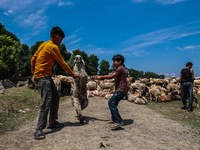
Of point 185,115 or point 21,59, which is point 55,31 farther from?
point 21,59

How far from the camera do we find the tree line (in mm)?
18812

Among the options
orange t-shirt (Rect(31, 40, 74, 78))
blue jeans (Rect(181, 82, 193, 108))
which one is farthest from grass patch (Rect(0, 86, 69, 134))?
blue jeans (Rect(181, 82, 193, 108))

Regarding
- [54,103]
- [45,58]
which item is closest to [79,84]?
[54,103]

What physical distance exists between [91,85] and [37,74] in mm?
8509

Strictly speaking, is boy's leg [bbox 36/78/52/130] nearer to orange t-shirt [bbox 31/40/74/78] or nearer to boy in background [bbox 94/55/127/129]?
orange t-shirt [bbox 31/40/74/78]

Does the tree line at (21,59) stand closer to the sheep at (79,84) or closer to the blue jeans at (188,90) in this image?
the blue jeans at (188,90)

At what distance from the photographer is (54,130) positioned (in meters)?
4.10

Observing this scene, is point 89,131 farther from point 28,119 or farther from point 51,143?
point 28,119

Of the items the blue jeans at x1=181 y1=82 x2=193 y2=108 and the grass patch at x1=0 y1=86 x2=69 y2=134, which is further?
the blue jeans at x1=181 y1=82 x2=193 y2=108

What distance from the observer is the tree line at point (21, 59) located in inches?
741

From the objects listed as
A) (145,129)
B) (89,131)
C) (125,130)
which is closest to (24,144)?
(89,131)

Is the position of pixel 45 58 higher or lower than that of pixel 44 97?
higher

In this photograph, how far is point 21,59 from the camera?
108ft

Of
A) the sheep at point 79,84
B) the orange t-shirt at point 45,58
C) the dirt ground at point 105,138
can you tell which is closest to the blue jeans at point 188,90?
the dirt ground at point 105,138
